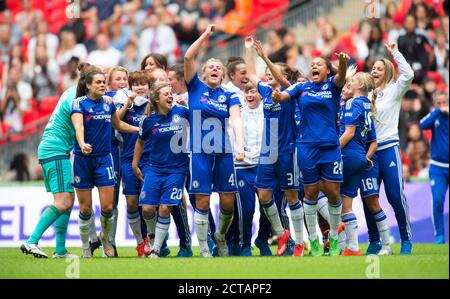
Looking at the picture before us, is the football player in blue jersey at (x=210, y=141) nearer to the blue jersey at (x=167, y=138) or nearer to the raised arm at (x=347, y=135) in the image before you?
the blue jersey at (x=167, y=138)

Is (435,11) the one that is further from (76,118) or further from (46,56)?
(76,118)

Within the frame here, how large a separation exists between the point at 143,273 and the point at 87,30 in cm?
1267

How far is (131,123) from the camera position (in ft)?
42.9

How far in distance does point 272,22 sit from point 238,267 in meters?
11.7

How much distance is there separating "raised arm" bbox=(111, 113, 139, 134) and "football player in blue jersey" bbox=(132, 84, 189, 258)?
0.85 feet

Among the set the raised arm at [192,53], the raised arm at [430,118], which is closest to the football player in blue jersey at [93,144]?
the raised arm at [192,53]

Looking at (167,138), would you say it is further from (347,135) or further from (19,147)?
(19,147)

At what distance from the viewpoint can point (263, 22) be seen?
21.9m

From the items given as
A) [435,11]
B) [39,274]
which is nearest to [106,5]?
[435,11]

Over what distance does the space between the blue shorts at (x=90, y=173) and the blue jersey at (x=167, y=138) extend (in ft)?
1.76

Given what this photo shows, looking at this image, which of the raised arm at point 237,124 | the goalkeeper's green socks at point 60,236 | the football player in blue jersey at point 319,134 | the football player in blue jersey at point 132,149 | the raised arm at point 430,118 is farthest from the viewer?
the raised arm at point 430,118

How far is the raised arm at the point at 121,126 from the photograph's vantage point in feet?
41.2

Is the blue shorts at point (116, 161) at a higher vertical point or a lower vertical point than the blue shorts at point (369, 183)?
higher

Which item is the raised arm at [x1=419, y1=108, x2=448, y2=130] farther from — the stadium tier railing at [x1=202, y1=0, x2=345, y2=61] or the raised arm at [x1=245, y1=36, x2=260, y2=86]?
the stadium tier railing at [x1=202, y1=0, x2=345, y2=61]
